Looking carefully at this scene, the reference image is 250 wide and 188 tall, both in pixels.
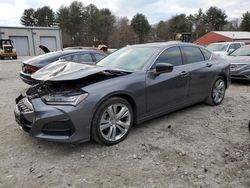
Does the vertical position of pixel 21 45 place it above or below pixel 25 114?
above

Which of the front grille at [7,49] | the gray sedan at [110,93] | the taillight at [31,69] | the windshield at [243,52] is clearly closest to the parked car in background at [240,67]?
the windshield at [243,52]

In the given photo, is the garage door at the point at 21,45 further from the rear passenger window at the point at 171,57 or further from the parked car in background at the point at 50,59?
the rear passenger window at the point at 171,57

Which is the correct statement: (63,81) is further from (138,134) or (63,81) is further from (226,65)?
(226,65)

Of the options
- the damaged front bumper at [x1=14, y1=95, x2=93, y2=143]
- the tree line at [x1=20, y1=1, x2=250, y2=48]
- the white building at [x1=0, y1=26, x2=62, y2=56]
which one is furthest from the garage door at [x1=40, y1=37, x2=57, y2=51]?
the damaged front bumper at [x1=14, y1=95, x2=93, y2=143]

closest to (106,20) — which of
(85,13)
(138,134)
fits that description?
(85,13)

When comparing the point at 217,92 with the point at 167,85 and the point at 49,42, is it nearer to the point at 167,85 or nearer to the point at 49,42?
the point at 167,85

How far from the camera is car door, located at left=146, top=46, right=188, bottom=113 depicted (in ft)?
13.4

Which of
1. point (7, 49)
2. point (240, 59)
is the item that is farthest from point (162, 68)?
point (7, 49)

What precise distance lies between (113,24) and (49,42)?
21844 mm

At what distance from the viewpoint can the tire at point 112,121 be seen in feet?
11.3

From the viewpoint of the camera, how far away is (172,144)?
12.2 feet

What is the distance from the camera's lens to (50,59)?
24.3ft

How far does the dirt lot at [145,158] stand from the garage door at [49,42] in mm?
43233

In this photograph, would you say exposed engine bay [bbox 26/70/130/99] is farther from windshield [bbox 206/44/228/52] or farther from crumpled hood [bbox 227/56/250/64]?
windshield [bbox 206/44/228/52]
